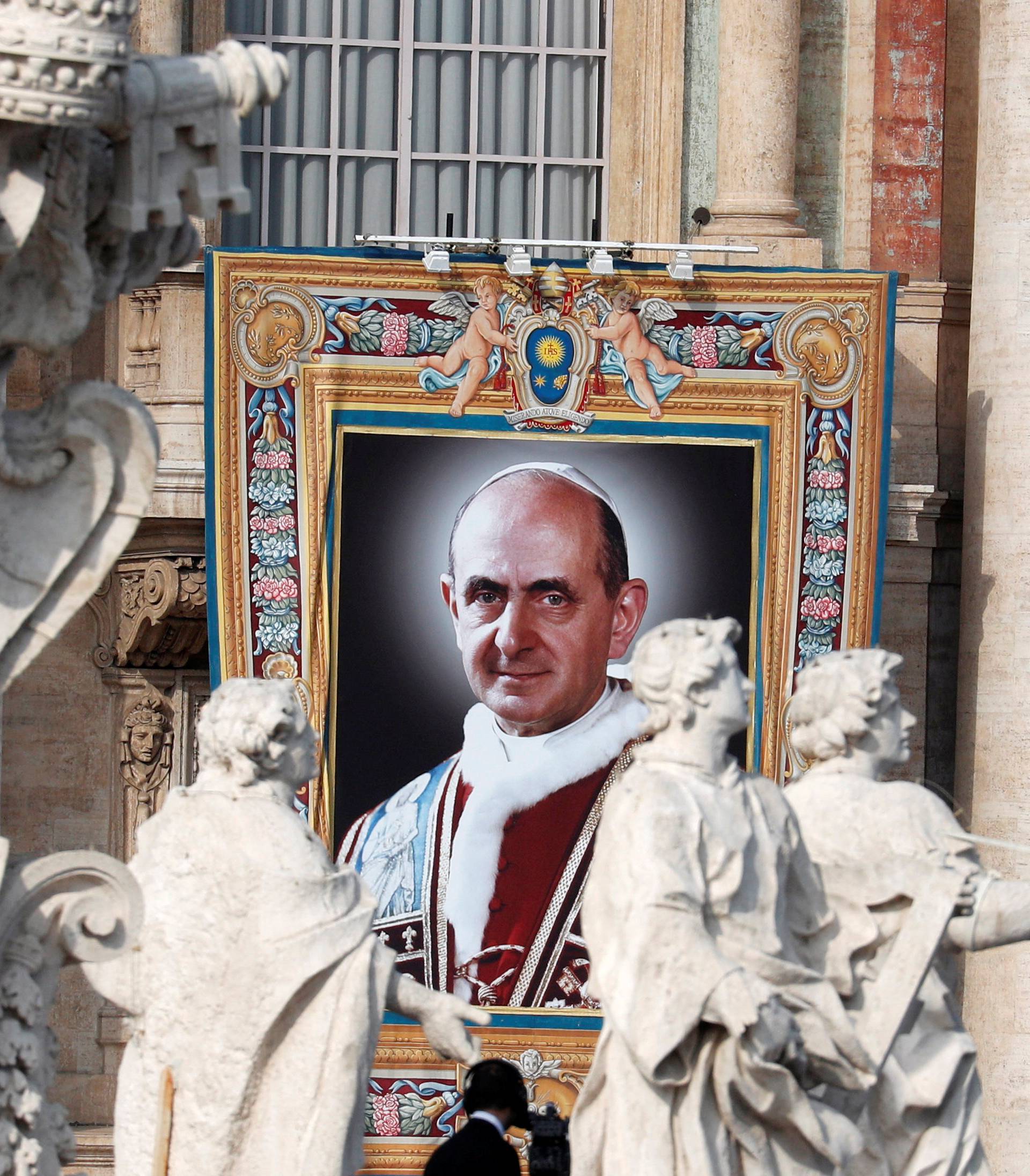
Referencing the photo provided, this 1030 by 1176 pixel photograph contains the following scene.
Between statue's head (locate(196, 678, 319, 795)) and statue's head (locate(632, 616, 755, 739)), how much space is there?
33.1 inches

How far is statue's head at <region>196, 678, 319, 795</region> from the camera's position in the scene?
7754 millimetres

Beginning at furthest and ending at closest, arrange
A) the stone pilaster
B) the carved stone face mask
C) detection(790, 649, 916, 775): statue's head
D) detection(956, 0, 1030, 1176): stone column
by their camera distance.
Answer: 1. the stone pilaster
2. the carved stone face mask
3. detection(956, 0, 1030, 1176): stone column
4. detection(790, 649, 916, 775): statue's head

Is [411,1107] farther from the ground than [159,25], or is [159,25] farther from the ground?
[159,25]

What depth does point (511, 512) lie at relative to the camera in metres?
15.2

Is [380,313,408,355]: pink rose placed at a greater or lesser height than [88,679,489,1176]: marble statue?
greater

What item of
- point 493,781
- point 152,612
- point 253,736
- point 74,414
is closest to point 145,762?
point 152,612

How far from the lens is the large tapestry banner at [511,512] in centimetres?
1483

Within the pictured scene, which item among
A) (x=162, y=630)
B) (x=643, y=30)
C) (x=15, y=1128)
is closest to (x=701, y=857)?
(x=15, y=1128)

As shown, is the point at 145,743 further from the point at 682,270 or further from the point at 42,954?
the point at 42,954

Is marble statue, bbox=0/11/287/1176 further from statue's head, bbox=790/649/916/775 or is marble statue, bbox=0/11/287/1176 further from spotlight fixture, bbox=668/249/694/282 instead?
spotlight fixture, bbox=668/249/694/282

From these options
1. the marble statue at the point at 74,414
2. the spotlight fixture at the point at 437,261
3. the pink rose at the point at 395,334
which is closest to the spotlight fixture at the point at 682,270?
the spotlight fixture at the point at 437,261

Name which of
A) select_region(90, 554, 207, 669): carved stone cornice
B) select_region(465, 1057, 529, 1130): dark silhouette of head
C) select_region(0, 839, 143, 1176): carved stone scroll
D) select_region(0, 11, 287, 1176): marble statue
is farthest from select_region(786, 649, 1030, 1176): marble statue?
select_region(90, 554, 207, 669): carved stone cornice

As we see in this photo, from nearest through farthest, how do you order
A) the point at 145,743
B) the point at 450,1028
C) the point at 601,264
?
the point at 450,1028, the point at 601,264, the point at 145,743

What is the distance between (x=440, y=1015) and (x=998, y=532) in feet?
28.4
